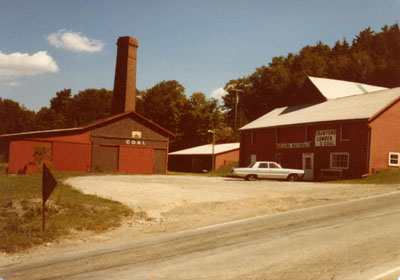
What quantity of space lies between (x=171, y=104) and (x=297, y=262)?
2375 inches

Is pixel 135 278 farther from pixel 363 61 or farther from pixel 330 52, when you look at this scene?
pixel 330 52

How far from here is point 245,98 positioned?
71.1 m

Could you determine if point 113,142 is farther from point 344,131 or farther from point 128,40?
point 344,131

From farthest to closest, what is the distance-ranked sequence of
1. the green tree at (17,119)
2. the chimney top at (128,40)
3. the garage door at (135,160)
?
the green tree at (17,119), the chimney top at (128,40), the garage door at (135,160)

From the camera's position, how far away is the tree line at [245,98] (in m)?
60.3

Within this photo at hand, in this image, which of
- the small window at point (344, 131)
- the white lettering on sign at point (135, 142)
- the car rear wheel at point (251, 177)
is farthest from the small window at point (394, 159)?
the white lettering on sign at point (135, 142)

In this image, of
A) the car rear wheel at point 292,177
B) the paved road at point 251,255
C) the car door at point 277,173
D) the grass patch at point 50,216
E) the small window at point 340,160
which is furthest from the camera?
the small window at point 340,160

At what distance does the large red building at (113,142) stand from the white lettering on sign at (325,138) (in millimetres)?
16552

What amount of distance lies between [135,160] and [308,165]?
1766cm

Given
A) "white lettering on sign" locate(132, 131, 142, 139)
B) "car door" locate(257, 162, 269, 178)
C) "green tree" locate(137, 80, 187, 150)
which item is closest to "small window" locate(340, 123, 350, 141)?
"car door" locate(257, 162, 269, 178)

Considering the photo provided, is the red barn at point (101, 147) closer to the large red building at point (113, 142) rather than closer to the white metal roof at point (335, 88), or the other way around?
the large red building at point (113, 142)

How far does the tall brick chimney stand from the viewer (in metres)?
41.6

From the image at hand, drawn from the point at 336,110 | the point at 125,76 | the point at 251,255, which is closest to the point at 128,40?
the point at 125,76

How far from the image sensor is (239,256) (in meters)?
7.17
